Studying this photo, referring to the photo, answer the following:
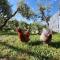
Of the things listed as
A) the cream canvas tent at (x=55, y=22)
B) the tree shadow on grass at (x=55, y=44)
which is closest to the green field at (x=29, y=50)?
→ the tree shadow on grass at (x=55, y=44)

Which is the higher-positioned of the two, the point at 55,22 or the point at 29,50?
the point at 29,50

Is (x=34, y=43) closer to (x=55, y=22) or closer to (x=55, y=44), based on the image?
(x=55, y=44)

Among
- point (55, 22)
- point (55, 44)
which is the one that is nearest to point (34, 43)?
point (55, 44)

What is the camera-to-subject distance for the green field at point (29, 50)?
40.4ft

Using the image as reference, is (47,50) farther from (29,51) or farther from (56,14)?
(56,14)

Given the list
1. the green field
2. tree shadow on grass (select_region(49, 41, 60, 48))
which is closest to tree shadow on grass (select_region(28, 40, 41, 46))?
the green field

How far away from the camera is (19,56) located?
12.6 metres

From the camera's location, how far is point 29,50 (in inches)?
538

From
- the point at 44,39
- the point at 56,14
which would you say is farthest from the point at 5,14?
the point at 44,39

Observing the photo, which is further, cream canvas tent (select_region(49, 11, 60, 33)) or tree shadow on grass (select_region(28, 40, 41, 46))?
cream canvas tent (select_region(49, 11, 60, 33))

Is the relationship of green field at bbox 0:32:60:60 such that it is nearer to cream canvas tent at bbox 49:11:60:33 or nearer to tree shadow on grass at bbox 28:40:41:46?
tree shadow on grass at bbox 28:40:41:46

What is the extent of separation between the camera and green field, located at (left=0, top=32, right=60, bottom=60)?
12.3 meters

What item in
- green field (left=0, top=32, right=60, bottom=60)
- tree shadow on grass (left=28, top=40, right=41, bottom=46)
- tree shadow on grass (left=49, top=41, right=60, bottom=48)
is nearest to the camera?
green field (left=0, top=32, right=60, bottom=60)

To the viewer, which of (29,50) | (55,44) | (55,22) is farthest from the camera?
(55,22)
